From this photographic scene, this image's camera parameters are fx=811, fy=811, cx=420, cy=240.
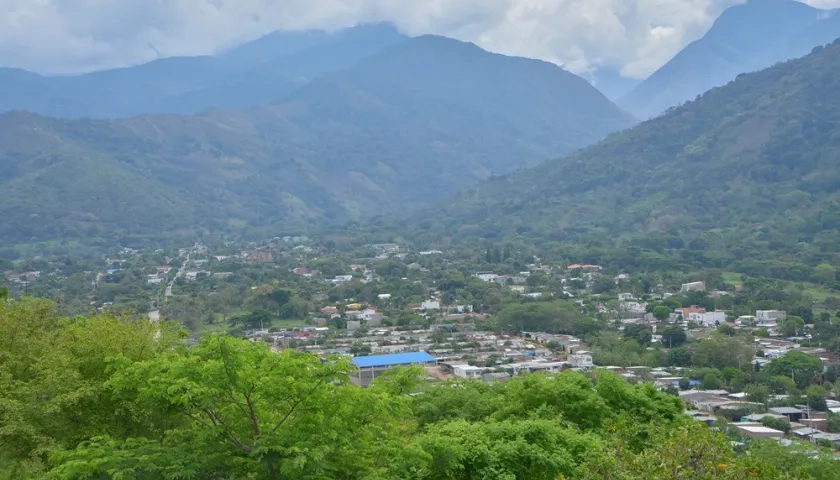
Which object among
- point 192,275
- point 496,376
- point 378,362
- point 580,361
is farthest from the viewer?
point 192,275

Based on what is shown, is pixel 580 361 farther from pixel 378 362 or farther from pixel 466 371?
pixel 378 362

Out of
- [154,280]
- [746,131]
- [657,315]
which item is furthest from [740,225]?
[154,280]

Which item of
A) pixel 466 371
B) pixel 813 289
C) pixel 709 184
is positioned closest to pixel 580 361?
pixel 466 371

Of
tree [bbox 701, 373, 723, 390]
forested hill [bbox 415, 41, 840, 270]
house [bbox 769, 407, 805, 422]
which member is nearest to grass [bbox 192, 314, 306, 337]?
tree [bbox 701, 373, 723, 390]

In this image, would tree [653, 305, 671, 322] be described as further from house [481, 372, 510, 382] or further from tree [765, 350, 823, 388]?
house [481, 372, 510, 382]

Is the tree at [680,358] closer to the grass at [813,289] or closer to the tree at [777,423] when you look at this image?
the tree at [777,423]

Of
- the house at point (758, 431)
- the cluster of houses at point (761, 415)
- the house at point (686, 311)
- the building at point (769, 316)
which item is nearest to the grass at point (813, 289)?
the building at point (769, 316)
